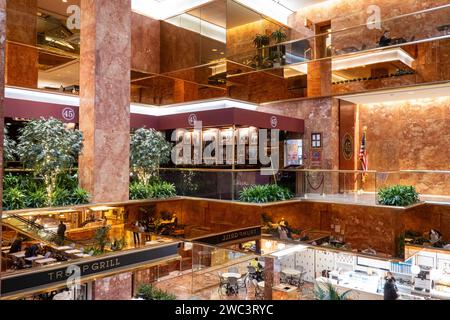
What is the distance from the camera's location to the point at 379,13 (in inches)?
588

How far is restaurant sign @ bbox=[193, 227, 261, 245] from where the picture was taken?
31.0 feet

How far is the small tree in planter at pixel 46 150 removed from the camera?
8.67 meters

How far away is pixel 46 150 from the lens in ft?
28.6

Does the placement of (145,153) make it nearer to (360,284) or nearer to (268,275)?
(268,275)

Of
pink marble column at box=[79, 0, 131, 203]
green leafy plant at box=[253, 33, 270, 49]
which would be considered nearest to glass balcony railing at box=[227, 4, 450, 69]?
green leafy plant at box=[253, 33, 270, 49]

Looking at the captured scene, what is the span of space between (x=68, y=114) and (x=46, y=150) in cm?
344

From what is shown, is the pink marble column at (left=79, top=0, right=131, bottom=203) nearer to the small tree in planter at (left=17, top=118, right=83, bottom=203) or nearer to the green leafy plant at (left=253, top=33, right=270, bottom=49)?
the small tree in planter at (left=17, top=118, right=83, bottom=203)

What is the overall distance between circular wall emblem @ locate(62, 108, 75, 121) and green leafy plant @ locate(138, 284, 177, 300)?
6.85 metres

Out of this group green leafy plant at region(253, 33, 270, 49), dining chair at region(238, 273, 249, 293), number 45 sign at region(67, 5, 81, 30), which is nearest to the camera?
dining chair at region(238, 273, 249, 293)

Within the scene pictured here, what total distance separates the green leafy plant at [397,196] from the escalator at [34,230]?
8712mm

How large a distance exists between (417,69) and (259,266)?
29.5 ft
